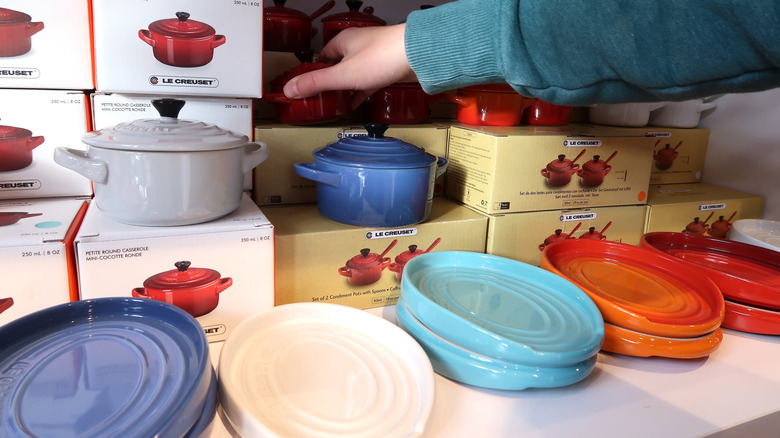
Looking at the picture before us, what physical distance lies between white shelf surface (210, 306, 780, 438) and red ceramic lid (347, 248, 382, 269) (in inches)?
9.7

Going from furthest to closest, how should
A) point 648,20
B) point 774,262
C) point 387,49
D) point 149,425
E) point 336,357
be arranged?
point 774,262 → point 387,49 → point 336,357 → point 648,20 → point 149,425

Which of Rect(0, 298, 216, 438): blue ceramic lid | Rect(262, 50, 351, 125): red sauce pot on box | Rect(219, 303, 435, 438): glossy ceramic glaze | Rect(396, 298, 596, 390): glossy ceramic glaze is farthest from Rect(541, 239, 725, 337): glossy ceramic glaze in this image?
Rect(0, 298, 216, 438): blue ceramic lid

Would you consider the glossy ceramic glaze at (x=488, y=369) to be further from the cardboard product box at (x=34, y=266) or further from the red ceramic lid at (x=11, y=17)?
the red ceramic lid at (x=11, y=17)

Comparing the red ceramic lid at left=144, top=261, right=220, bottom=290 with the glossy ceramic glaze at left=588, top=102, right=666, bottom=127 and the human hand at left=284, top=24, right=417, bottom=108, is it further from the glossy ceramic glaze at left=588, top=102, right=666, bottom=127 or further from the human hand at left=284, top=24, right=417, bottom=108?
the glossy ceramic glaze at left=588, top=102, right=666, bottom=127

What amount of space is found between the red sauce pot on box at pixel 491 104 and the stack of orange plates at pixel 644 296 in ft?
0.95

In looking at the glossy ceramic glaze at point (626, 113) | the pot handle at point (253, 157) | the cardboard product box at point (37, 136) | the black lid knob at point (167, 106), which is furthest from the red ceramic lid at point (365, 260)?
the glossy ceramic glaze at point (626, 113)

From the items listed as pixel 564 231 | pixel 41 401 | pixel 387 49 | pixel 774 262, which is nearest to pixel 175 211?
pixel 41 401

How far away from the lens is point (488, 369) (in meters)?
0.66

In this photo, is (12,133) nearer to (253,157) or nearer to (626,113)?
(253,157)

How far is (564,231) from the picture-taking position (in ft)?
3.43

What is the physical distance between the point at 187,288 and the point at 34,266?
175mm

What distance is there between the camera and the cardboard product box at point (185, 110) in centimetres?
78

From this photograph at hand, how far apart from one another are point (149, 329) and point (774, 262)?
1064mm

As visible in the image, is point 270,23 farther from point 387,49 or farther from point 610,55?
point 610,55
